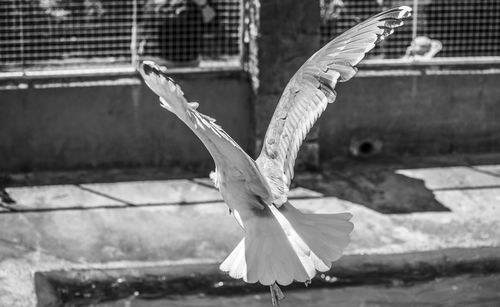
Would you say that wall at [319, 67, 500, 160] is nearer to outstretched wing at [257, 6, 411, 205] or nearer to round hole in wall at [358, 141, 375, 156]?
round hole in wall at [358, 141, 375, 156]

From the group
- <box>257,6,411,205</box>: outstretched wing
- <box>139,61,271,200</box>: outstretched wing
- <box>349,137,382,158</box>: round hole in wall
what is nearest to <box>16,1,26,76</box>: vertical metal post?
<box>349,137,382,158</box>: round hole in wall

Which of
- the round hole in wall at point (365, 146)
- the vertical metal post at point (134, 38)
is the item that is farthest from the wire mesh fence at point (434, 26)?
the vertical metal post at point (134, 38)

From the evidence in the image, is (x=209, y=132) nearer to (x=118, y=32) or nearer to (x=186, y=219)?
(x=186, y=219)

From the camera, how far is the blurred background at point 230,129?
769cm

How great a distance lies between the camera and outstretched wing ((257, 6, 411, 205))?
6.31m

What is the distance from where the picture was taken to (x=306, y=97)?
645 centimetres

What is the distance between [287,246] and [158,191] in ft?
9.72

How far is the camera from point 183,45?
30.4 ft

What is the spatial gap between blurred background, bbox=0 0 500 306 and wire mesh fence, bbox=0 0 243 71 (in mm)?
19

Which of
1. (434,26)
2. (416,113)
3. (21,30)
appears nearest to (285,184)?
(416,113)

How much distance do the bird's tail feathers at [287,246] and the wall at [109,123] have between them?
3.09 metres

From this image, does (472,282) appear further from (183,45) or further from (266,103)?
(183,45)

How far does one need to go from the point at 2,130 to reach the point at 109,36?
128 centimetres

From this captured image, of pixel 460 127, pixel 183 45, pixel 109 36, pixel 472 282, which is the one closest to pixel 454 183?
pixel 460 127
